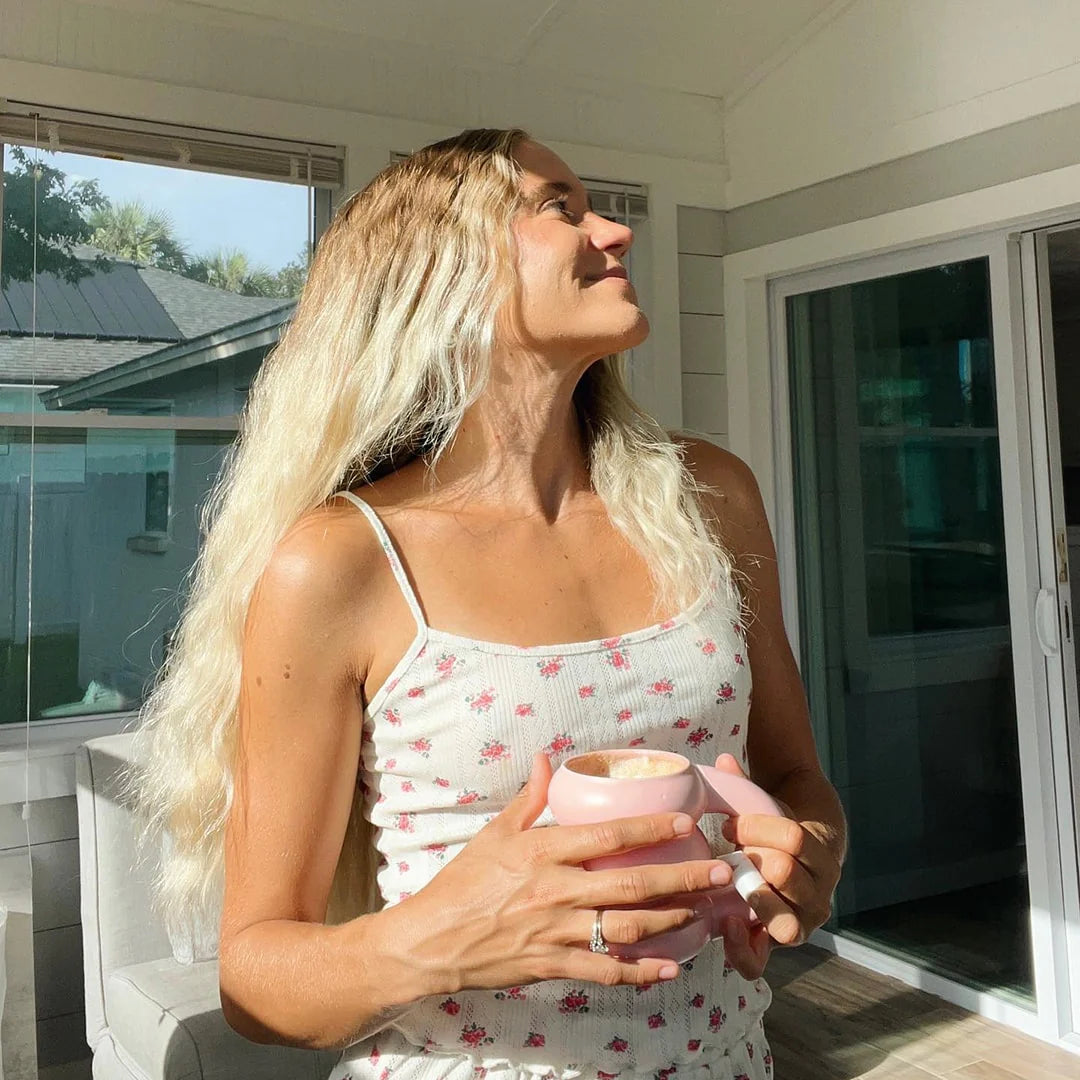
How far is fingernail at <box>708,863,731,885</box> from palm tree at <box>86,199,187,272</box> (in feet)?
9.14

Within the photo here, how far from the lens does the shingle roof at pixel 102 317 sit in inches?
115

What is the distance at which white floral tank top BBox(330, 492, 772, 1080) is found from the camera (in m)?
0.90

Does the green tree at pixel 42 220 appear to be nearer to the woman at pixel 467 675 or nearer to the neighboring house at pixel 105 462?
the neighboring house at pixel 105 462

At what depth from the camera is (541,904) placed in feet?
2.46

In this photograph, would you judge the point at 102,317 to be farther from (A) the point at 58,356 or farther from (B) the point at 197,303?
(B) the point at 197,303

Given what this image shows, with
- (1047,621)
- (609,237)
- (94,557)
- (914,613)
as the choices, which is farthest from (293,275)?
(609,237)

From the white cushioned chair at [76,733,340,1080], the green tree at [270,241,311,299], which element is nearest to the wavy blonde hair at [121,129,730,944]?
the white cushioned chair at [76,733,340,1080]

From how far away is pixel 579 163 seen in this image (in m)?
3.61

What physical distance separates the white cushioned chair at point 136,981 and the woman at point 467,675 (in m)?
1.13

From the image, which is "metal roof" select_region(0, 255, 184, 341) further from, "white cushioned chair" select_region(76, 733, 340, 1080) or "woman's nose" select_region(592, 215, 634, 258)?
"woman's nose" select_region(592, 215, 634, 258)

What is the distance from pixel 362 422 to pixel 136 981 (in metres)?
1.81

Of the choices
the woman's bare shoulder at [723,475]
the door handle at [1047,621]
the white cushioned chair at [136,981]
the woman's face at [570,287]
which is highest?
the woman's face at [570,287]

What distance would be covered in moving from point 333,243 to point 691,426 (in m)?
2.77

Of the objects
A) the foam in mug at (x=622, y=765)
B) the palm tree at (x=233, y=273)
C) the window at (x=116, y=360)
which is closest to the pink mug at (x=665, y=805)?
the foam in mug at (x=622, y=765)
